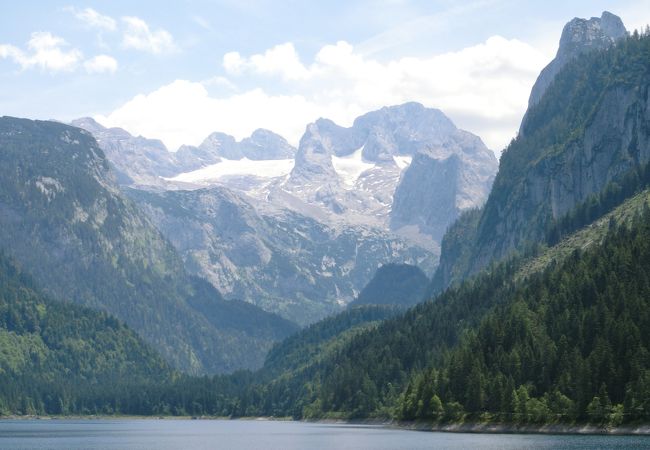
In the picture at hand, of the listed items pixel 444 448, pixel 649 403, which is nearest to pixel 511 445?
pixel 444 448

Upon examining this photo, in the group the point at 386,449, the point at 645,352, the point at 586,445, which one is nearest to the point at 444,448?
the point at 386,449

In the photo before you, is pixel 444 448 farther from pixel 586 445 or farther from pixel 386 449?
pixel 586 445

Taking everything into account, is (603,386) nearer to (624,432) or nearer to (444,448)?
(624,432)

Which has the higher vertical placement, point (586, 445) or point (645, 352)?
point (645, 352)

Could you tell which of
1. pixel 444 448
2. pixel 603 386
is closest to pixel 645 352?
pixel 603 386

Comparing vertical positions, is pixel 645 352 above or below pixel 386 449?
above

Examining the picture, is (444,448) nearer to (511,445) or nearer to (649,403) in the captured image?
(511,445)

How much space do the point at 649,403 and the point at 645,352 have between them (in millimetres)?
11405

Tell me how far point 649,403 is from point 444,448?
111ft

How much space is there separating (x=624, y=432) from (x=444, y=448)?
29309mm

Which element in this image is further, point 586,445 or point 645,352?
point 645,352

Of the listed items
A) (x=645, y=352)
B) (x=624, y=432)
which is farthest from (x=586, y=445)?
(x=645, y=352)

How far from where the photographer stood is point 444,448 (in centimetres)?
19275

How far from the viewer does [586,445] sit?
179875mm
